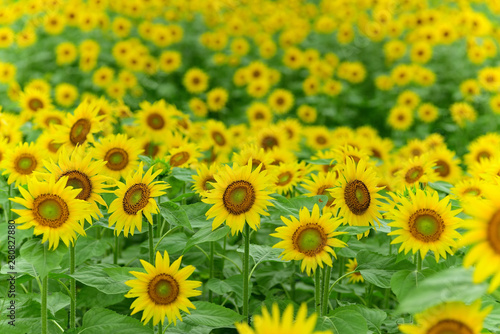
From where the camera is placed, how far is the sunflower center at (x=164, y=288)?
2035 mm

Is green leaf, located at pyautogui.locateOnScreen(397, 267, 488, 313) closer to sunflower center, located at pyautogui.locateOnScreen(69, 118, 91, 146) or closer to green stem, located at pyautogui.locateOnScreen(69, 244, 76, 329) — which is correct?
green stem, located at pyautogui.locateOnScreen(69, 244, 76, 329)

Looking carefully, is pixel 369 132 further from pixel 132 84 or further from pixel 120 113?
pixel 132 84

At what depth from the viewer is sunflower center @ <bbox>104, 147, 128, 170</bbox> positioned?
2.74 metres

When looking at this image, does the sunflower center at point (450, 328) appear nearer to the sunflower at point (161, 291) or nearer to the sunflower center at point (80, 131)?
the sunflower at point (161, 291)

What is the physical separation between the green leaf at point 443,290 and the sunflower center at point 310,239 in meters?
0.69

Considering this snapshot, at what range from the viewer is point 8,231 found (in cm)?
212

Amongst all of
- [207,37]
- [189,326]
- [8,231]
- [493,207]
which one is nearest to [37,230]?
[8,231]

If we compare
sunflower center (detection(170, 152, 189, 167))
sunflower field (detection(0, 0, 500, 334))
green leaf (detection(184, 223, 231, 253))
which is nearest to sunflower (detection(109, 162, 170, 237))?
sunflower field (detection(0, 0, 500, 334))

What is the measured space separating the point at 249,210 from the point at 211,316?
448mm

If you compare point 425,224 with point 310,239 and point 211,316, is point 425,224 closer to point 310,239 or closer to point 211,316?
point 310,239

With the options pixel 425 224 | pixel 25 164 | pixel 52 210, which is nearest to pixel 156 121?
pixel 25 164

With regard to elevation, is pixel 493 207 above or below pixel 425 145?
below

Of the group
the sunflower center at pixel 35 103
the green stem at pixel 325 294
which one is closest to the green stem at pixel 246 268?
the green stem at pixel 325 294

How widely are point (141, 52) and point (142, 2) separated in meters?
1.45
